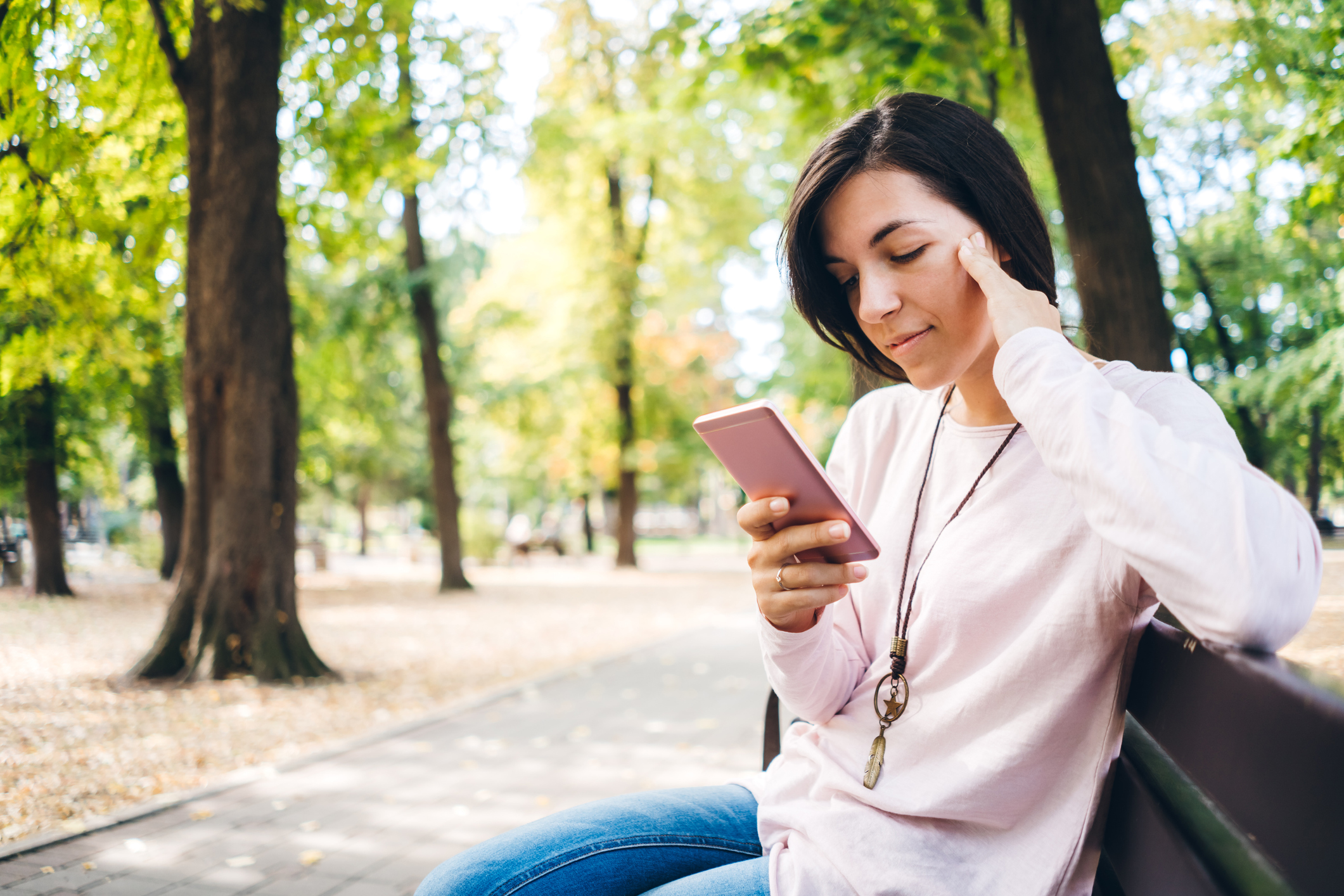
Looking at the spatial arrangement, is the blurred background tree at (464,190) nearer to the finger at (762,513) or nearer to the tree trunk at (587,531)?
the finger at (762,513)

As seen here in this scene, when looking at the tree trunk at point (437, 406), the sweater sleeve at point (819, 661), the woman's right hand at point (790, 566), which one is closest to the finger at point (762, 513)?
the woman's right hand at point (790, 566)

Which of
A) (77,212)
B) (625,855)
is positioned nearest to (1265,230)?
(625,855)

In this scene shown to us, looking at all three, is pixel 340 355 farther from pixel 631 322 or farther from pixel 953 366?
pixel 953 366

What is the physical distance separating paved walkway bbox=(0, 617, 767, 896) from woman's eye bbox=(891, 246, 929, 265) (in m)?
2.89

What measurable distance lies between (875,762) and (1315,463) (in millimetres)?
2540

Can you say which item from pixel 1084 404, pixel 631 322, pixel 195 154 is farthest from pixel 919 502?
pixel 631 322

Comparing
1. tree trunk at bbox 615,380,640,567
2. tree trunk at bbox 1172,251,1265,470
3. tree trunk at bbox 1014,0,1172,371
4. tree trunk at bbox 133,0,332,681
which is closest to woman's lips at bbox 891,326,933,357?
tree trunk at bbox 1172,251,1265,470

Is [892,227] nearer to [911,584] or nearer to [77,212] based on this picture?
[911,584]

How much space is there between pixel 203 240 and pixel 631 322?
1428 cm

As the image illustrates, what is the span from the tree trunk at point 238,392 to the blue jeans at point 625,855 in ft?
18.6

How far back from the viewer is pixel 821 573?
1.44 meters

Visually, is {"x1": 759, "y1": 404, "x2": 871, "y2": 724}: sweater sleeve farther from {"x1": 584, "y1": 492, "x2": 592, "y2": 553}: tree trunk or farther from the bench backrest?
{"x1": 584, "y1": 492, "x2": 592, "y2": 553}: tree trunk

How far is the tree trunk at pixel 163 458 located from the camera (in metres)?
4.61

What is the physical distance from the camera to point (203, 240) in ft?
19.8
